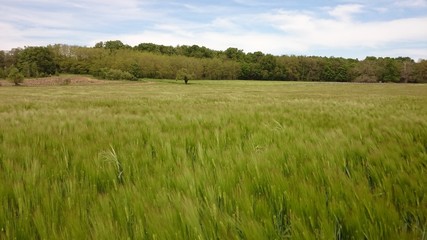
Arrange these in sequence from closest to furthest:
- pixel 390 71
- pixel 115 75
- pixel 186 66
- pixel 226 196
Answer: pixel 226 196, pixel 115 75, pixel 186 66, pixel 390 71

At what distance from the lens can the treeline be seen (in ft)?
299

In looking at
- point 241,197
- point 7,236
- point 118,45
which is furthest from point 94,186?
point 118,45

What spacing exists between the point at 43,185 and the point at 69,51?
12158 cm

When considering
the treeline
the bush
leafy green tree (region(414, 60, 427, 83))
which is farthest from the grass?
leafy green tree (region(414, 60, 427, 83))

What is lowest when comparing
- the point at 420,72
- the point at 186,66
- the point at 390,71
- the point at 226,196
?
the point at 226,196

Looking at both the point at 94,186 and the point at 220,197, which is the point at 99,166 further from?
the point at 220,197

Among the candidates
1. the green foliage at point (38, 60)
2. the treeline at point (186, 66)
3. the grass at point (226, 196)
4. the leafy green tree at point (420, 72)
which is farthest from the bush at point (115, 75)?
the leafy green tree at point (420, 72)

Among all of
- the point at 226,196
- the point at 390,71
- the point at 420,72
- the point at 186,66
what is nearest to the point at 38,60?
the point at 186,66

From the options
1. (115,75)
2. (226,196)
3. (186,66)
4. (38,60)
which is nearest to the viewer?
(226,196)

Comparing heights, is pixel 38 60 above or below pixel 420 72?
below

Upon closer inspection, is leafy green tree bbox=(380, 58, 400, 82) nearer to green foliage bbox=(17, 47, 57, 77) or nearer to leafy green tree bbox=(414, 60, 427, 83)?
leafy green tree bbox=(414, 60, 427, 83)

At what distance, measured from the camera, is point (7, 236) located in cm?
121

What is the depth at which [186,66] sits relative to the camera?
10238cm

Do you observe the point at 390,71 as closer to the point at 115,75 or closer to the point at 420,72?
the point at 420,72
